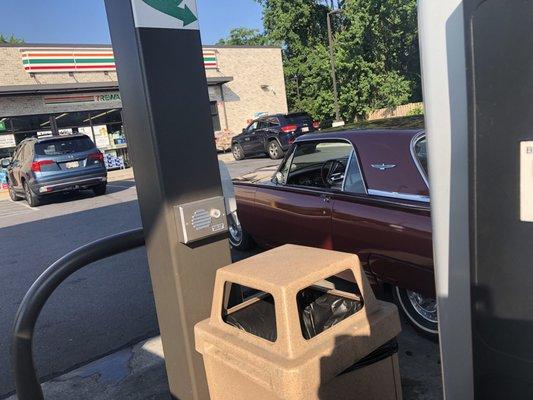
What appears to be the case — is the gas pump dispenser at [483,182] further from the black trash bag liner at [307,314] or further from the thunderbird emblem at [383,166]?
the thunderbird emblem at [383,166]

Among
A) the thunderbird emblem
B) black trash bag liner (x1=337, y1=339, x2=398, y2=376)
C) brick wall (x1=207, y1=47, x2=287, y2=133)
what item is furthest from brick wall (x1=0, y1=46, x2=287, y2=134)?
black trash bag liner (x1=337, y1=339, x2=398, y2=376)

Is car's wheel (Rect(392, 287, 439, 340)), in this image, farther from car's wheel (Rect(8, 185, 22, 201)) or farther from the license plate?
car's wheel (Rect(8, 185, 22, 201))

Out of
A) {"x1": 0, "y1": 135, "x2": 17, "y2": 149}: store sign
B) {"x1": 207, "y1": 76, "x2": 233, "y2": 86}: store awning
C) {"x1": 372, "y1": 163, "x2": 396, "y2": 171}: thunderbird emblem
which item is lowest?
{"x1": 372, "y1": 163, "x2": 396, "y2": 171}: thunderbird emblem

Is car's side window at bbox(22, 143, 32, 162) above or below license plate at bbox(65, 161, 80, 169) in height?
above

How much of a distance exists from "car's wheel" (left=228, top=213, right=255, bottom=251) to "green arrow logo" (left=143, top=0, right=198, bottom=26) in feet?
12.8

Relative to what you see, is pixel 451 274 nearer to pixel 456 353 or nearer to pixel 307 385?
pixel 456 353

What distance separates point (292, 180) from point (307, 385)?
349cm

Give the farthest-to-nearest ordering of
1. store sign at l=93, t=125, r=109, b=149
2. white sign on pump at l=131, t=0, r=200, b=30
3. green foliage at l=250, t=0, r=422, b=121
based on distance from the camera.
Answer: green foliage at l=250, t=0, r=422, b=121 < store sign at l=93, t=125, r=109, b=149 < white sign on pump at l=131, t=0, r=200, b=30

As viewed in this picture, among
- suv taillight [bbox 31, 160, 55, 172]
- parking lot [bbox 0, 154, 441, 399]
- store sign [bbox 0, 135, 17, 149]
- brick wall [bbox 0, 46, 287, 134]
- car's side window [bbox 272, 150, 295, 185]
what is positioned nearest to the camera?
parking lot [bbox 0, 154, 441, 399]

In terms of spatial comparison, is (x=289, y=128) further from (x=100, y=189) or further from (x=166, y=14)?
(x=166, y=14)

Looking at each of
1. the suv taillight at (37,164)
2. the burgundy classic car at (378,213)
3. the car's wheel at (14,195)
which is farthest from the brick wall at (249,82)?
the burgundy classic car at (378,213)

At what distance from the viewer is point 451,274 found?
4.47 feet

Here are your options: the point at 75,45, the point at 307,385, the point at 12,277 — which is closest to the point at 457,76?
the point at 307,385

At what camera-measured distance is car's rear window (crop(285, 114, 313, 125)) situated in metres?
17.8
